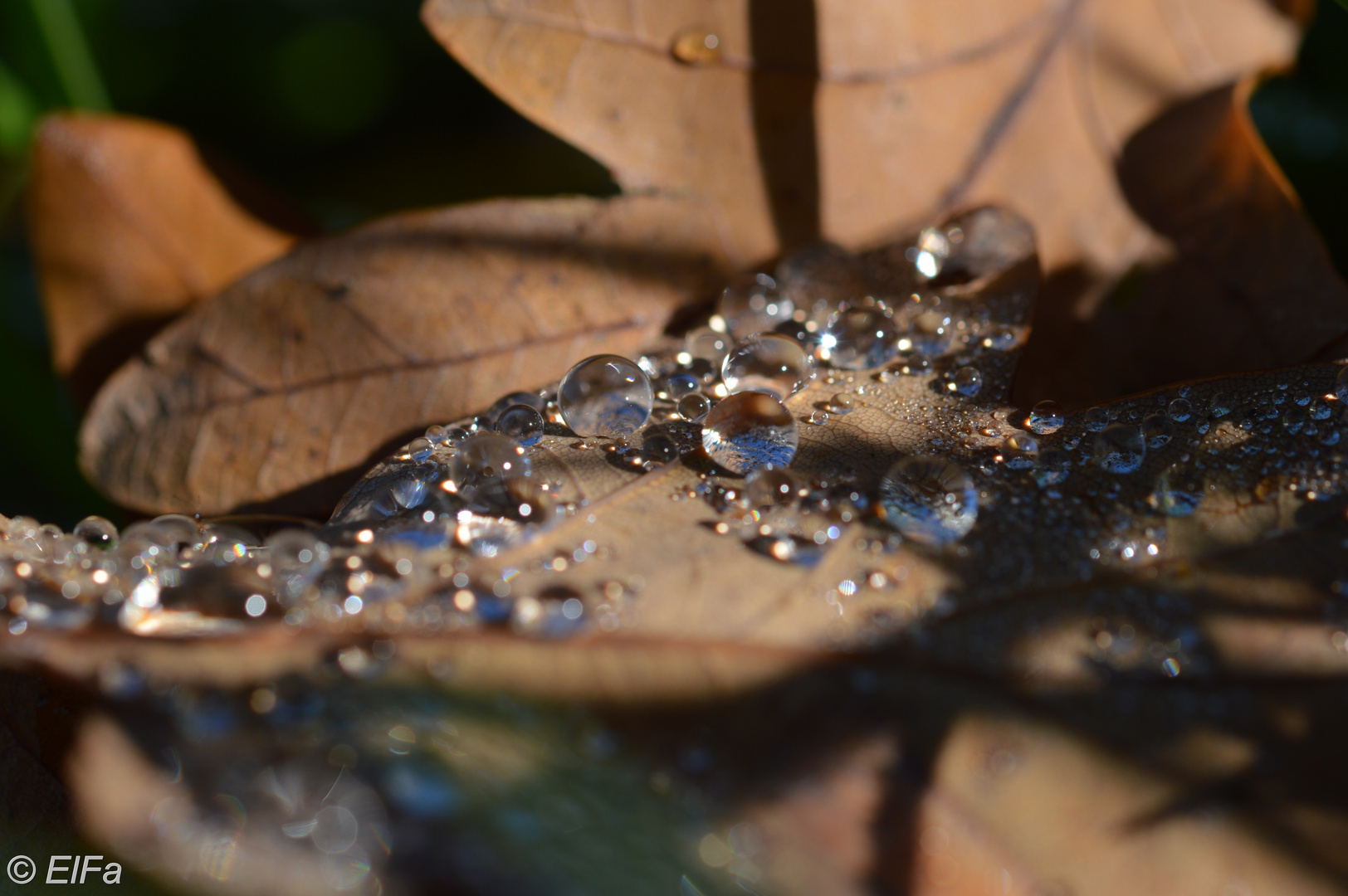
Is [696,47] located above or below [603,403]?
above

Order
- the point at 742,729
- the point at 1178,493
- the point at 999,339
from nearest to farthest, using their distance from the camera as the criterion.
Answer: the point at 742,729 < the point at 1178,493 < the point at 999,339

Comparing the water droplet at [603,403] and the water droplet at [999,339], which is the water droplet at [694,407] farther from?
the water droplet at [999,339]

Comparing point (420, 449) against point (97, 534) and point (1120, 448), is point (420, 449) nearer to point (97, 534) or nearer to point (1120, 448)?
point (97, 534)

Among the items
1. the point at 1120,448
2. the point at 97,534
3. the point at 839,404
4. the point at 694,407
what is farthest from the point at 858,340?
the point at 97,534

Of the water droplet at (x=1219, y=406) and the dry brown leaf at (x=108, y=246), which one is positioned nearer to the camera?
the water droplet at (x=1219, y=406)

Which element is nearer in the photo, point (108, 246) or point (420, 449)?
point (420, 449)

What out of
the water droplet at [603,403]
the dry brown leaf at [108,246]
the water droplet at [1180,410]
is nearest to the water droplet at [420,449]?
the water droplet at [603,403]
